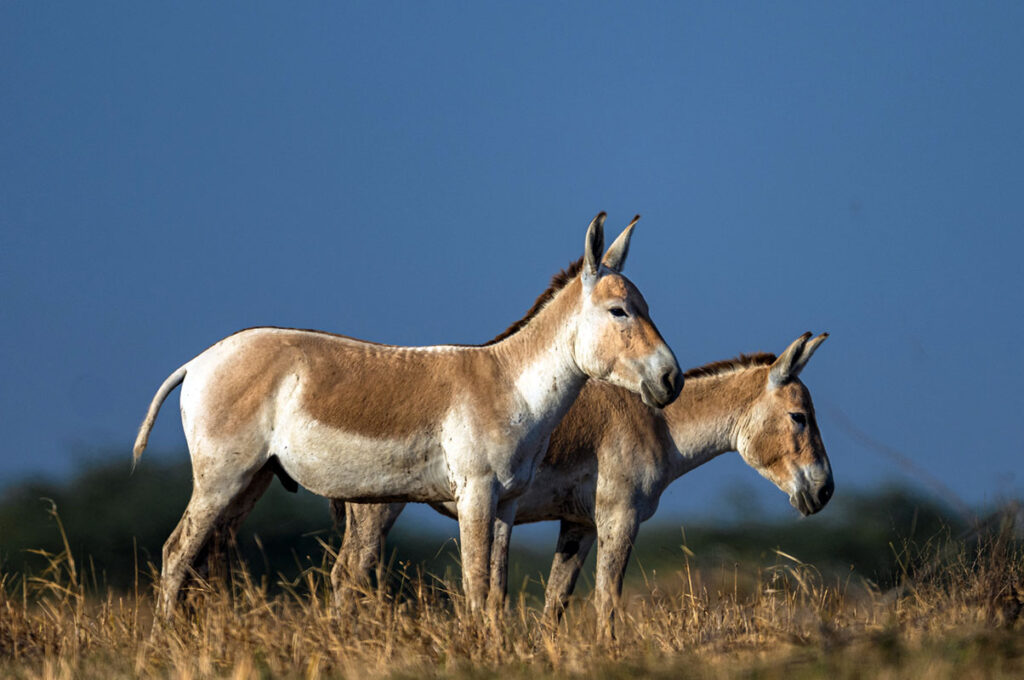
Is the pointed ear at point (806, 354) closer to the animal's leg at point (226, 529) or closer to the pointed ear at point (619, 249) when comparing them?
the pointed ear at point (619, 249)

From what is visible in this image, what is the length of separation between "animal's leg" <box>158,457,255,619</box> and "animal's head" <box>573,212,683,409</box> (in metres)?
2.53

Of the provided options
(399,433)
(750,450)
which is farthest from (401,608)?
(750,450)

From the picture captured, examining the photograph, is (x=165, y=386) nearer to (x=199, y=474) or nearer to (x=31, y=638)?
(x=199, y=474)

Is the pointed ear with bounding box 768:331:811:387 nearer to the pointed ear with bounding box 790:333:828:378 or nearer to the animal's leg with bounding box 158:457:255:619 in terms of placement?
the pointed ear with bounding box 790:333:828:378

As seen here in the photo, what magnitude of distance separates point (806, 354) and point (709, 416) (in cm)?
101

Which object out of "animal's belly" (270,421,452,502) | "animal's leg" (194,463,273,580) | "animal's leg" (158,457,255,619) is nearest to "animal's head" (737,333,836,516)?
"animal's belly" (270,421,452,502)

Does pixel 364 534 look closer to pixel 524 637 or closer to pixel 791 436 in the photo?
pixel 524 637

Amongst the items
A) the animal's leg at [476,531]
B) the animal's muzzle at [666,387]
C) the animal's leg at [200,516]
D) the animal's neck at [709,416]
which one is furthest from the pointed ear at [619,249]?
the animal's leg at [200,516]

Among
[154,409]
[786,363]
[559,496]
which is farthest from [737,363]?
[154,409]

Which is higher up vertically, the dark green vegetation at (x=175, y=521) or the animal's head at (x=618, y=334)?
the animal's head at (x=618, y=334)

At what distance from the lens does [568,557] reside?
1065 cm

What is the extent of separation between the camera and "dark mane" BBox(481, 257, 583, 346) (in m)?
9.11

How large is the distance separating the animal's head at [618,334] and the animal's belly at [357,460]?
1.29 m

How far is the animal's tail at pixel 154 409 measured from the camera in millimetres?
8891
